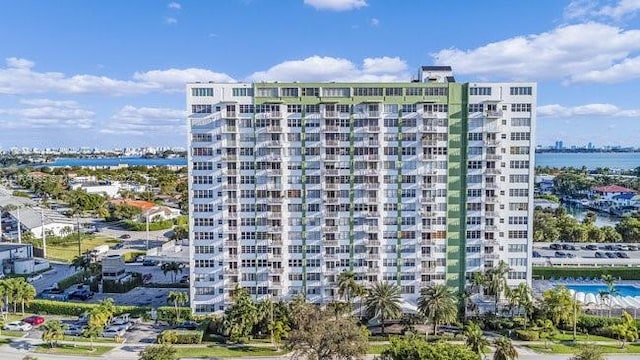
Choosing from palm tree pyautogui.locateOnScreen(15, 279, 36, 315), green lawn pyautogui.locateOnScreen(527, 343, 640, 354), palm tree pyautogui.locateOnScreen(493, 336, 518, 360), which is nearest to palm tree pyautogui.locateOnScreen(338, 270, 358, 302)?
palm tree pyautogui.locateOnScreen(493, 336, 518, 360)

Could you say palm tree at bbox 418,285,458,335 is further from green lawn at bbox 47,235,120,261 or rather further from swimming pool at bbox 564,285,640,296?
green lawn at bbox 47,235,120,261

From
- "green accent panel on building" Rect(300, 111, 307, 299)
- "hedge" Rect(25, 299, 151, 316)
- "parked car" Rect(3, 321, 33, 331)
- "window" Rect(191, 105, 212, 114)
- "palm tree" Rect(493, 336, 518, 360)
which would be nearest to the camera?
"palm tree" Rect(493, 336, 518, 360)

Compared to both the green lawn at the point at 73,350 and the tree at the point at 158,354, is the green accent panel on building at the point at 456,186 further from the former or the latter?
the green lawn at the point at 73,350

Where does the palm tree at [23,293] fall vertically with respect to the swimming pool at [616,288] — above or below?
above

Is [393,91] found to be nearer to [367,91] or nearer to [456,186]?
[367,91]

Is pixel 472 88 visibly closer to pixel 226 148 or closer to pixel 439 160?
pixel 439 160

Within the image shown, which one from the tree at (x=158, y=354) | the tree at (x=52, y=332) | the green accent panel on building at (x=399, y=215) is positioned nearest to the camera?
the tree at (x=158, y=354)

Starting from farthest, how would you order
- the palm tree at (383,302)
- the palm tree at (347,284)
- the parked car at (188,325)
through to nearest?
the parked car at (188,325)
the palm tree at (347,284)
the palm tree at (383,302)

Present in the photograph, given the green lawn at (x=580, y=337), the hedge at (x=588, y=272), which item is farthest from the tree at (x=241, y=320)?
the hedge at (x=588, y=272)
